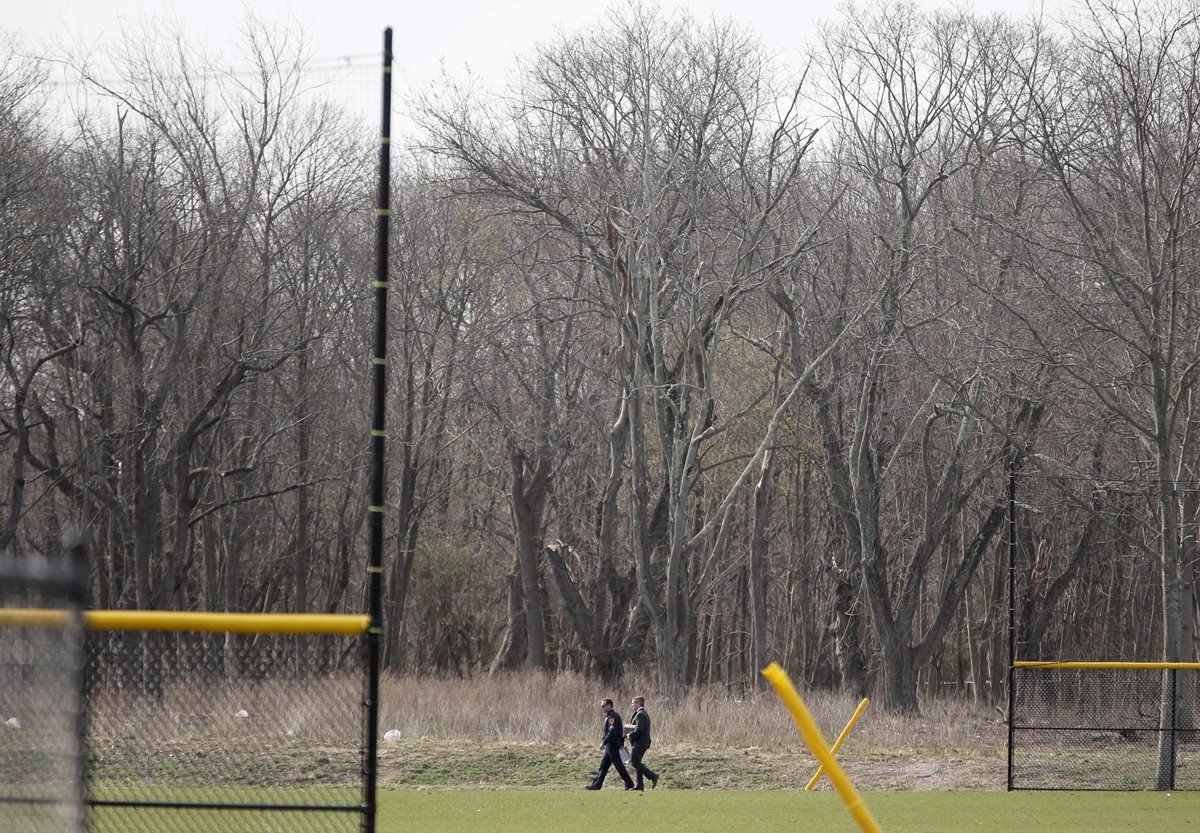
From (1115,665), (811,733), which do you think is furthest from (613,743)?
(811,733)

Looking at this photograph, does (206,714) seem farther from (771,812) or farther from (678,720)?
(678,720)

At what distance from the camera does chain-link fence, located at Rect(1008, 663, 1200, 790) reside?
15.3m

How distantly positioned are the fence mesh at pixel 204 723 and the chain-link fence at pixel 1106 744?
26.7ft

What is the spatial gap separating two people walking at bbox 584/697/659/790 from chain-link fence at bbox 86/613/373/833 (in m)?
3.97

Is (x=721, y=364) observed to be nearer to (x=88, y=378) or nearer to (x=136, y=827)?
(x=88, y=378)

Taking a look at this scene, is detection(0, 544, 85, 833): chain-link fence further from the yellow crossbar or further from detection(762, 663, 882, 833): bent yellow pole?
the yellow crossbar

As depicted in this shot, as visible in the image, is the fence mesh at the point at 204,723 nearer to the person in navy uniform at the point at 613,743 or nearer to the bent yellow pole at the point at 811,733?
the bent yellow pole at the point at 811,733

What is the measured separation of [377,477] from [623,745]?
914cm

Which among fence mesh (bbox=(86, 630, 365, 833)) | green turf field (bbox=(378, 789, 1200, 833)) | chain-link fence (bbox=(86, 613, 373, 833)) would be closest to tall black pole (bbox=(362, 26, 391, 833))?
chain-link fence (bbox=(86, 613, 373, 833))

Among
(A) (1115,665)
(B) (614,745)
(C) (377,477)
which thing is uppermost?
(C) (377,477)

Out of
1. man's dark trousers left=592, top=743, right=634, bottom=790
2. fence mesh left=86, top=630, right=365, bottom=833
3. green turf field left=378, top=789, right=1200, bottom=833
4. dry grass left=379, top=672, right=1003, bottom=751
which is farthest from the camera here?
dry grass left=379, top=672, right=1003, bottom=751

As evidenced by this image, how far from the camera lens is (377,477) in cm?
771

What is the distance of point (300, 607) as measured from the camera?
35.2 meters

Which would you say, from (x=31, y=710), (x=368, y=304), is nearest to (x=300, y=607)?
(x=368, y=304)
